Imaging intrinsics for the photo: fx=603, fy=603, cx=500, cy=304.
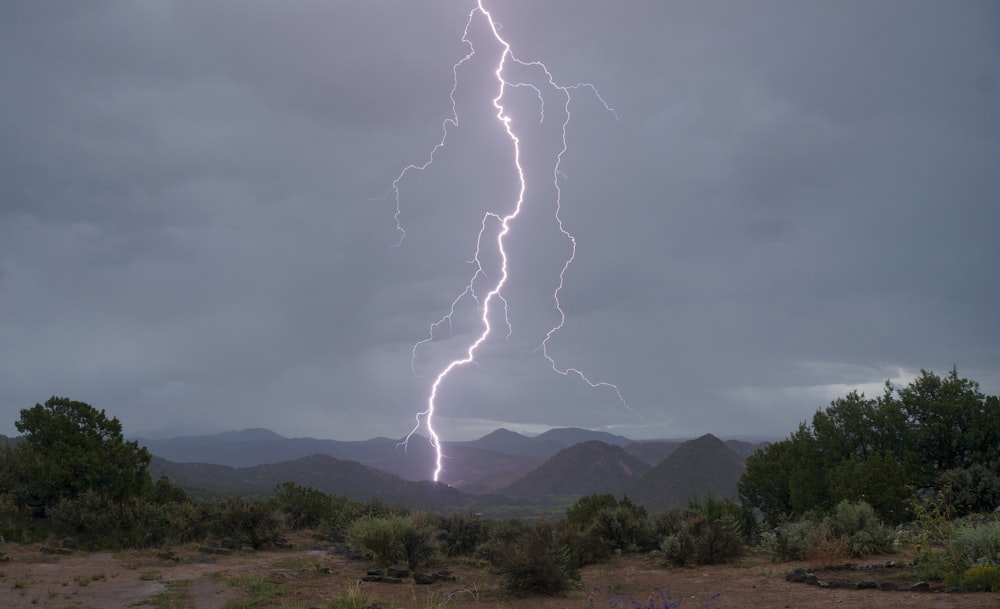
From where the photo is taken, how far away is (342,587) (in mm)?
12516

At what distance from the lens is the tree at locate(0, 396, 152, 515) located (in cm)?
2172

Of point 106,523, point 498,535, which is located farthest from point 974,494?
point 106,523

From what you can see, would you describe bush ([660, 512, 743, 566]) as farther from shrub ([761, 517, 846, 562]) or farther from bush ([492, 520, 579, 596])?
bush ([492, 520, 579, 596])

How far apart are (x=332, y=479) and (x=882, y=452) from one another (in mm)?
75480

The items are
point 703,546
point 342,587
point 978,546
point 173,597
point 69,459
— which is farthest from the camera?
point 69,459

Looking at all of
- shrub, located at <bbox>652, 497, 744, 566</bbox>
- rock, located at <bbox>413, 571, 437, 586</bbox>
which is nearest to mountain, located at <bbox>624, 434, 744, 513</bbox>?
shrub, located at <bbox>652, 497, 744, 566</bbox>

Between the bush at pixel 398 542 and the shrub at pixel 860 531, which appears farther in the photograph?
the bush at pixel 398 542

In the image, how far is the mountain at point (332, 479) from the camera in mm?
80750

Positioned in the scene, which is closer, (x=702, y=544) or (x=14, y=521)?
(x=702, y=544)

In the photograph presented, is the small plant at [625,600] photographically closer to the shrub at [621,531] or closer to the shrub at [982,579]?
the shrub at [982,579]

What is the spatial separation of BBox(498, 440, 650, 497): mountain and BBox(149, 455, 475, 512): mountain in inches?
587

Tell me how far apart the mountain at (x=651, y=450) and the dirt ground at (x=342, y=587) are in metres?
108

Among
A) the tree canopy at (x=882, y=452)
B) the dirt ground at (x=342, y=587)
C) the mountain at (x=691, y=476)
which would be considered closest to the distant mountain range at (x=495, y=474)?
the mountain at (x=691, y=476)

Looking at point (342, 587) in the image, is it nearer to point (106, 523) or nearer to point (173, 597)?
point (173, 597)
